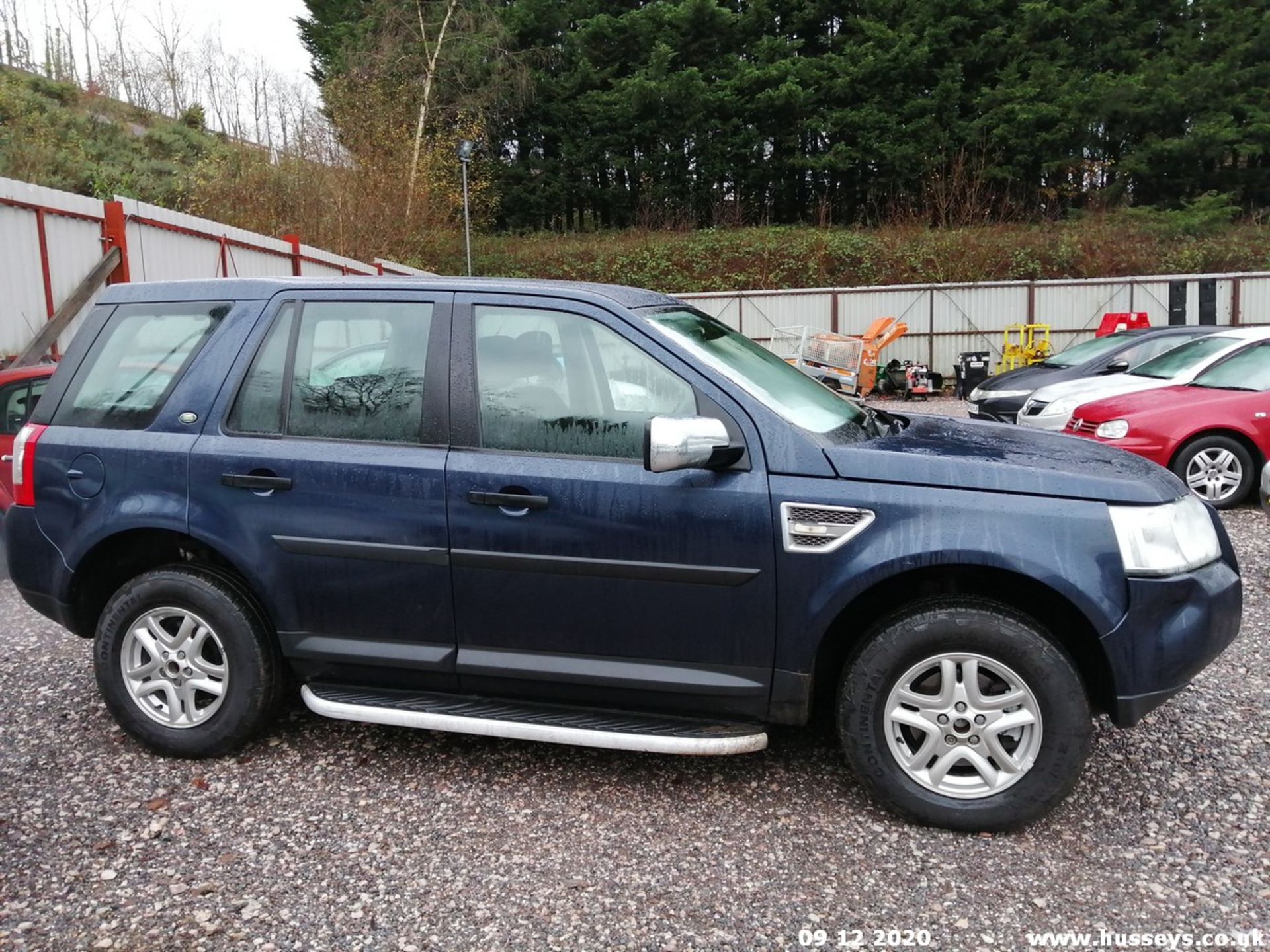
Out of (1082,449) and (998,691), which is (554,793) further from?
(1082,449)

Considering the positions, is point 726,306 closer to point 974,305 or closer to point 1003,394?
point 974,305

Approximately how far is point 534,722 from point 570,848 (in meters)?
0.42

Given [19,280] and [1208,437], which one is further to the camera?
[19,280]

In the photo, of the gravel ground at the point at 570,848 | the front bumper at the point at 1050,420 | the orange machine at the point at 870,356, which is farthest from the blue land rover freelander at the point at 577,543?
the orange machine at the point at 870,356

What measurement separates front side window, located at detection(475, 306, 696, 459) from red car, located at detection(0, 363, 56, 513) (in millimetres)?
4228

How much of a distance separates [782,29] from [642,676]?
3919 cm

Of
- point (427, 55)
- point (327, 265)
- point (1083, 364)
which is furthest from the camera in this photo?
point (427, 55)

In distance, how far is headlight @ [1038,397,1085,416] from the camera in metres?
9.31

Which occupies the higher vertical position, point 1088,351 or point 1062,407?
point 1088,351

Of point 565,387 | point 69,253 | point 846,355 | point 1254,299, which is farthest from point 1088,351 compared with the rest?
point 1254,299

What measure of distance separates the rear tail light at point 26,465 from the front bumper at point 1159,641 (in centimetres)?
385

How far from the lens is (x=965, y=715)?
3080 mm

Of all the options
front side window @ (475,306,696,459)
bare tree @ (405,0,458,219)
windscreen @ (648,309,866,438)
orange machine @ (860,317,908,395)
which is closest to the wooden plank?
front side window @ (475,306,696,459)

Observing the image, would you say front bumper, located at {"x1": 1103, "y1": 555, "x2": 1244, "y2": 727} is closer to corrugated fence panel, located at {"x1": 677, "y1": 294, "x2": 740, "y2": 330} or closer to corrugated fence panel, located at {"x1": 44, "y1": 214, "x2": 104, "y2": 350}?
corrugated fence panel, located at {"x1": 44, "y1": 214, "x2": 104, "y2": 350}
